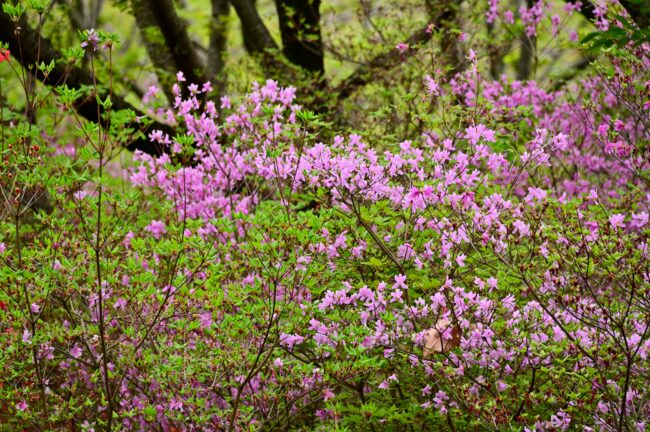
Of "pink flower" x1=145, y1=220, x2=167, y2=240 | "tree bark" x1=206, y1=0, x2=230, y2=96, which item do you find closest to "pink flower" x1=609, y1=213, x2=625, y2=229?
"pink flower" x1=145, y1=220, x2=167, y2=240

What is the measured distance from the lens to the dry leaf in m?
4.09

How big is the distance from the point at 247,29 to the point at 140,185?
337 cm

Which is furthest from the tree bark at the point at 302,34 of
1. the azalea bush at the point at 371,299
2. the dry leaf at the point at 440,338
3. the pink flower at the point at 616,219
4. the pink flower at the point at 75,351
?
the pink flower at the point at 616,219

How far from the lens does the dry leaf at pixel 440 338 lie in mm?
4090

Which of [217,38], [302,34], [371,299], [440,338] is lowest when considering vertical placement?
[440,338]

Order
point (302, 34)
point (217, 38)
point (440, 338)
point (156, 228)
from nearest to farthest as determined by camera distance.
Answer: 1. point (440, 338)
2. point (156, 228)
3. point (302, 34)
4. point (217, 38)

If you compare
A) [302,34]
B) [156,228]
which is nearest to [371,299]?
[156,228]

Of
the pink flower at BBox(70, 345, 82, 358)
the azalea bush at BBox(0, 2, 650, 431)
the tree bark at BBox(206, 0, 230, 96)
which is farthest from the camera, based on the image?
the tree bark at BBox(206, 0, 230, 96)

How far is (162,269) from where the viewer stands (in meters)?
5.24

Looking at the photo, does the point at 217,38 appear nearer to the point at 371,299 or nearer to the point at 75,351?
the point at 75,351

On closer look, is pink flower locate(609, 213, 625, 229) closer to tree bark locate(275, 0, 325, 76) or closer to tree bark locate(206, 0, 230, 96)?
tree bark locate(275, 0, 325, 76)

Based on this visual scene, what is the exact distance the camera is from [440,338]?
4.04 meters

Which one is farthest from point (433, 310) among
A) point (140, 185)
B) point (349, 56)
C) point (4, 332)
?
point (349, 56)

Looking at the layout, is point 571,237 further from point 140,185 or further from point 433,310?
point 140,185
